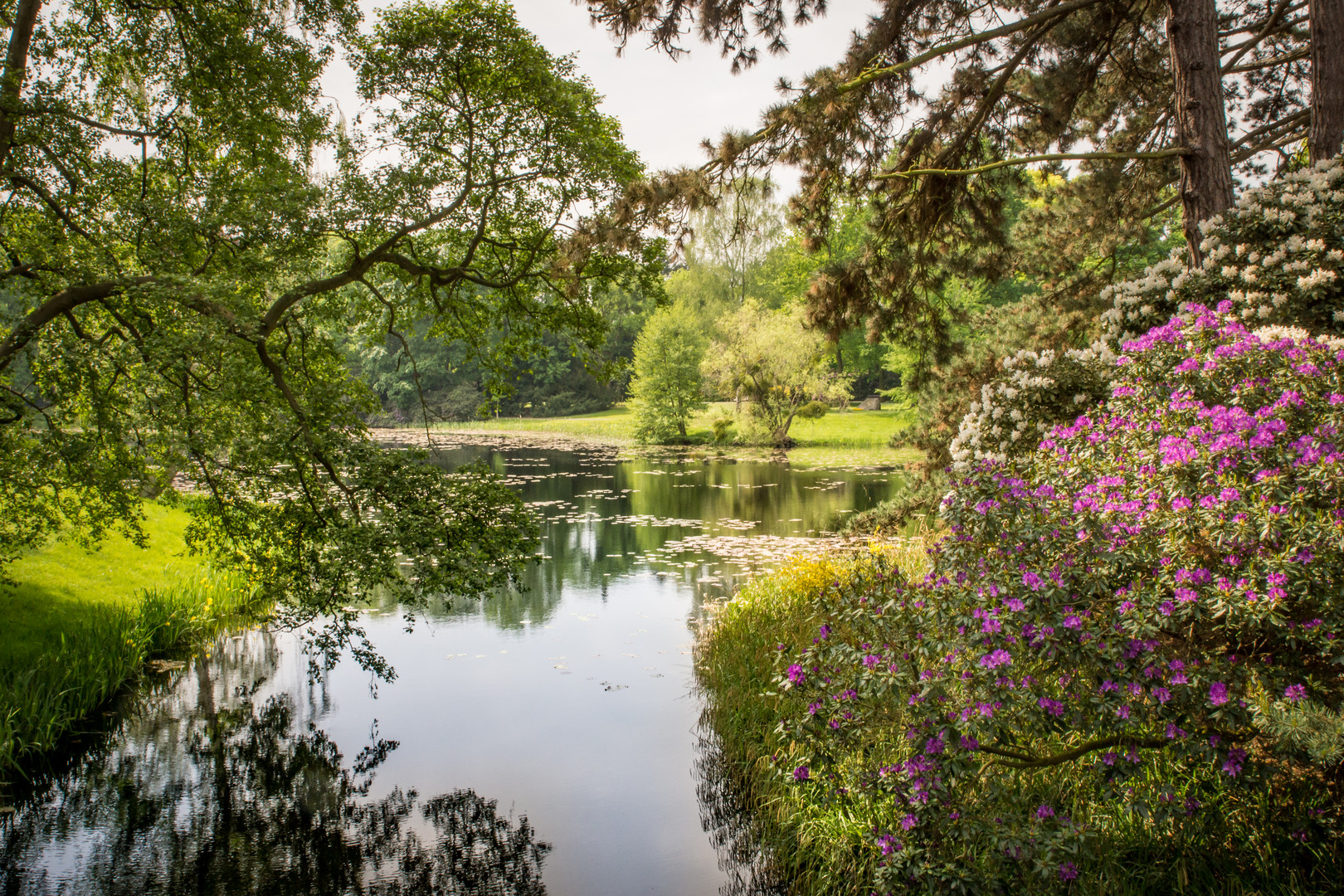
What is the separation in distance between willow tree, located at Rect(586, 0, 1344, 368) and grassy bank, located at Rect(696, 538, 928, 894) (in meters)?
3.26

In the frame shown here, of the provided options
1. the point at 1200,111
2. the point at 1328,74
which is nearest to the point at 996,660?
the point at 1200,111

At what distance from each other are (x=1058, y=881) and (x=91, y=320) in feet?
33.0

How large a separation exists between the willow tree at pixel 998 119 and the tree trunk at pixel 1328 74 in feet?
0.04

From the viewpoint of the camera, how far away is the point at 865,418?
3862 cm

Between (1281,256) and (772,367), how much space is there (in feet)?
79.2

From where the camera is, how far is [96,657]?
7.97m

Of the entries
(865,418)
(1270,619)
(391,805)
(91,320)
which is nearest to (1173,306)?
(1270,619)

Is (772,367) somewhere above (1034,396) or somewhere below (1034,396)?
above

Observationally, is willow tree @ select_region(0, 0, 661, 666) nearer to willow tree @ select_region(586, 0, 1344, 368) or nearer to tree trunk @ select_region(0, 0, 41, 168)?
tree trunk @ select_region(0, 0, 41, 168)

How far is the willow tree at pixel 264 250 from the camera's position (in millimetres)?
6227

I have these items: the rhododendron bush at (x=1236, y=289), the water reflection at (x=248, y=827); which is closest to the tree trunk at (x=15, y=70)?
the water reflection at (x=248, y=827)

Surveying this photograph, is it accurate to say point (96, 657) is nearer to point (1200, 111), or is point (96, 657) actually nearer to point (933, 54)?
point (933, 54)

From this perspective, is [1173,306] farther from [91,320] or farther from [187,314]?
[91,320]

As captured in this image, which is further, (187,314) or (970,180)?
(970,180)
